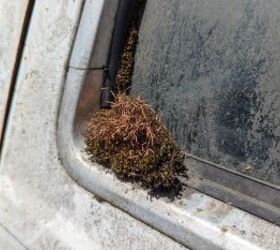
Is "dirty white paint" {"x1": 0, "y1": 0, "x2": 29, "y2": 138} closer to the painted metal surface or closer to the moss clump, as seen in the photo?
the painted metal surface

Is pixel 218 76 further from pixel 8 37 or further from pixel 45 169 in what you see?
pixel 8 37

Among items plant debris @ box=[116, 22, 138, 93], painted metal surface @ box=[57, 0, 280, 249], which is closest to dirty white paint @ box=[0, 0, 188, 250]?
painted metal surface @ box=[57, 0, 280, 249]

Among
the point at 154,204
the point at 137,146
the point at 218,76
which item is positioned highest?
the point at 218,76

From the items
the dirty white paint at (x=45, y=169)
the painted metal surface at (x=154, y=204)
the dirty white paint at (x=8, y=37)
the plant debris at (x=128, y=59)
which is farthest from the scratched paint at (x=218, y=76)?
the dirty white paint at (x=8, y=37)

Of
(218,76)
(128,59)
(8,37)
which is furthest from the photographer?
(8,37)

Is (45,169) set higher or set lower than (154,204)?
lower

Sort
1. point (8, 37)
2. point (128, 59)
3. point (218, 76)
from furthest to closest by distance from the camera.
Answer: point (8, 37)
point (128, 59)
point (218, 76)

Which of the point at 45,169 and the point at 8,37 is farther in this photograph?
the point at 8,37

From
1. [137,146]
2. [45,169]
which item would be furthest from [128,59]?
[45,169]
